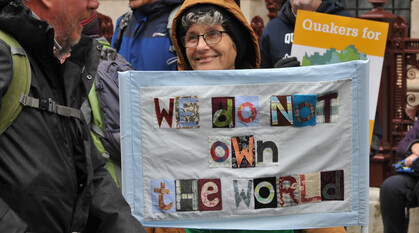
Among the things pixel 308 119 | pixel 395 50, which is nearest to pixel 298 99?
pixel 308 119

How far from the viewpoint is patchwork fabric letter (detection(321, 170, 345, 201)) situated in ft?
11.6

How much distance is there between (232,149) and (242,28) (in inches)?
27.8

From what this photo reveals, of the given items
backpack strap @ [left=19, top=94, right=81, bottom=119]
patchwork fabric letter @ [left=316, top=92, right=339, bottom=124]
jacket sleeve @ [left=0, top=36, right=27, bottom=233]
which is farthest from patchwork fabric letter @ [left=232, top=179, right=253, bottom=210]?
jacket sleeve @ [left=0, top=36, right=27, bottom=233]

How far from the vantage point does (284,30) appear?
5.96 meters

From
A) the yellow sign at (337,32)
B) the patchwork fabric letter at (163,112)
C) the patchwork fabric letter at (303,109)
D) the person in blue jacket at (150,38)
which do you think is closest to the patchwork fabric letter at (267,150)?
the patchwork fabric letter at (303,109)

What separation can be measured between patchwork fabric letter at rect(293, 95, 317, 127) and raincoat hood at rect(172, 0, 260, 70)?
52 centimetres

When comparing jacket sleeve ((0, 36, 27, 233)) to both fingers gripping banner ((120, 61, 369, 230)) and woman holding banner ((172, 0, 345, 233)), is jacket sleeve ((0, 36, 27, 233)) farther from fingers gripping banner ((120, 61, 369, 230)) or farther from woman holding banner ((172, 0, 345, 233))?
woman holding banner ((172, 0, 345, 233))

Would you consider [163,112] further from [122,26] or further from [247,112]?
[122,26]

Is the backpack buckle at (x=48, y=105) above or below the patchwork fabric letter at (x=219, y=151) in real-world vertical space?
above

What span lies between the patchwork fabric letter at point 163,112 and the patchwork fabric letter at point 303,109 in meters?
0.56

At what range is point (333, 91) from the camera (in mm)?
3574

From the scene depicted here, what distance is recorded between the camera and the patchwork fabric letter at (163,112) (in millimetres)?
3512

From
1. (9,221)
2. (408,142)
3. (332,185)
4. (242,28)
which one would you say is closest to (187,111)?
(242,28)

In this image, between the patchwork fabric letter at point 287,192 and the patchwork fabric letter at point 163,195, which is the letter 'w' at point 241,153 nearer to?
the patchwork fabric letter at point 287,192
